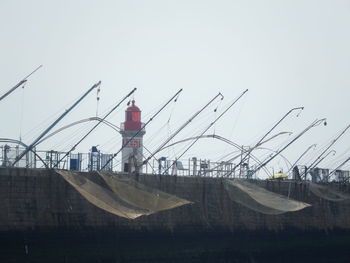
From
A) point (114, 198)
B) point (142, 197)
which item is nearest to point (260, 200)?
point (142, 197)

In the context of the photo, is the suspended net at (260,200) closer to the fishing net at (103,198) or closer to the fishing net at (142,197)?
the fishing net at (142,197)

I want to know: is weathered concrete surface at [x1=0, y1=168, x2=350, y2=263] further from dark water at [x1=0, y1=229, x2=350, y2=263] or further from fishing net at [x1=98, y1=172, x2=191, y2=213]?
fishing net at [x1=98, y1=172, x2=191, y2=213]

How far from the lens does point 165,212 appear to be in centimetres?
6575

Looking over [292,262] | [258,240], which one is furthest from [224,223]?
[292,262]

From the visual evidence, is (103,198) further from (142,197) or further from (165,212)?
(165,212)

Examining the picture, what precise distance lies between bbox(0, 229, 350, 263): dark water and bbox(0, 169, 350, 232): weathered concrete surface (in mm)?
656

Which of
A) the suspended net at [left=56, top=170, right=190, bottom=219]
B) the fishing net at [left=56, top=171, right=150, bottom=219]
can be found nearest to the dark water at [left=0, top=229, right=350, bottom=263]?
the fishing net at [left=56, top=171, right=150, bottom=219]

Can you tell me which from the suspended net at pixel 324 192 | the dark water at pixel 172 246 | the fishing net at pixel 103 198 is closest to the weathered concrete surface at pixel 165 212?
the dark water at pixel 172 246

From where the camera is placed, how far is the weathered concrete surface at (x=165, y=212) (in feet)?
180

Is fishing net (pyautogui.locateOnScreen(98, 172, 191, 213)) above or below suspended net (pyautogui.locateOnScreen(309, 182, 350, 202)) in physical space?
below

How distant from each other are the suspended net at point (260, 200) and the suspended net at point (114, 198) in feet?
29.0

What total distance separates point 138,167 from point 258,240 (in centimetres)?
1407

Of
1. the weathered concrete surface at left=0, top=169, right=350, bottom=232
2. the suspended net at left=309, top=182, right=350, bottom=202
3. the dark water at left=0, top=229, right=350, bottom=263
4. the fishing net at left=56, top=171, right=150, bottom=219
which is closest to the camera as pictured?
the fishing net at left=56, top=171, right=150, bottom=219

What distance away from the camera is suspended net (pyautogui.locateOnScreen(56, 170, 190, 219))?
49.6 m
